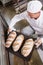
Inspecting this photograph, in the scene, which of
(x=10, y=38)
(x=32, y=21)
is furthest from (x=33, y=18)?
(x=10, y=38)

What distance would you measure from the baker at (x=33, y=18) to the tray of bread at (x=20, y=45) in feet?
0.09

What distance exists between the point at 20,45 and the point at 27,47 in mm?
35

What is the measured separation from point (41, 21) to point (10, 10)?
15 centimetres

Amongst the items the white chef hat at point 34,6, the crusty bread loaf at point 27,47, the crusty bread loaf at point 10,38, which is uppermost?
the white chef hat at point 34,6

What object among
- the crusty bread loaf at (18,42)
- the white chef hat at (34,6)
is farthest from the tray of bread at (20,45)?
the white chef hat at (34,6)

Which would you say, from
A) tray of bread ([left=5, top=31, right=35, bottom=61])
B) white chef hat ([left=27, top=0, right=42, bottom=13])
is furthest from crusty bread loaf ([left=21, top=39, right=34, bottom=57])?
white chef hat ([left=27, top=0, right=42, bottom=13])

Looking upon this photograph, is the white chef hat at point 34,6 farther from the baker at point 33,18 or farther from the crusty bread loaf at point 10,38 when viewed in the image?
the crusty bread loaf at point 10,38

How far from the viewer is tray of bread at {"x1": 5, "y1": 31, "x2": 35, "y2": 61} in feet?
3.06

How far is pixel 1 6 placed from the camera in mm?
1062

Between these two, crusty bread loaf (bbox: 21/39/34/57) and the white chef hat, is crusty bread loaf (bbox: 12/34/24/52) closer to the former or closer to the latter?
crusty bread loaf (bbox: 21/39/34/57)

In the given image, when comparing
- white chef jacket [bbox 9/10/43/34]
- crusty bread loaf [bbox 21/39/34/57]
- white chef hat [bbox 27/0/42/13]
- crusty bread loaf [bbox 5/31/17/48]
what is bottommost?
crusty bread loaf [bbox 21/39/34/57]

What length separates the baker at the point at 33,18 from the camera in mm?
912

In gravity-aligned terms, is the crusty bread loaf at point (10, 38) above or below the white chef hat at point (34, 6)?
below

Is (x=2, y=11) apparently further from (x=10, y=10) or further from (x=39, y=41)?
(x=39, y=41)
